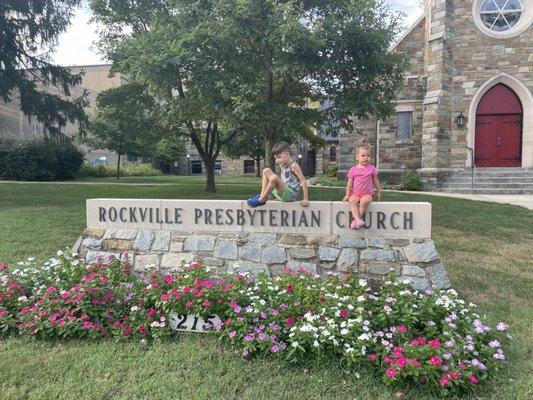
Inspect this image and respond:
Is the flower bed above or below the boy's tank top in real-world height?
below

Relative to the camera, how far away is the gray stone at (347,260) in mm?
4473

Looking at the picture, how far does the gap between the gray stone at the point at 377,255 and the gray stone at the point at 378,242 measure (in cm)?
5

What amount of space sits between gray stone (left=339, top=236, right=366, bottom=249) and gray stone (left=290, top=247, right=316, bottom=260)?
1.07ft

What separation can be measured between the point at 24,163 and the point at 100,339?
25.5 meters

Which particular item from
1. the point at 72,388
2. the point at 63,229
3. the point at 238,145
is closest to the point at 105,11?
the point at 238,145

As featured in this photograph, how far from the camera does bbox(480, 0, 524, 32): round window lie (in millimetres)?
17359

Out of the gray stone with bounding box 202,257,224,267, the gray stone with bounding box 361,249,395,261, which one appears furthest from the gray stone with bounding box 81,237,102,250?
the gray stone with bounding box 361,249,395,261

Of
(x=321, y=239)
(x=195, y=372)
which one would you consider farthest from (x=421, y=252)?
(x=195, y=372)

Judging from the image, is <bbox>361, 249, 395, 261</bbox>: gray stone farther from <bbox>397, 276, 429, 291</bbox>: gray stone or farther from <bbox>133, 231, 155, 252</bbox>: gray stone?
<bbox>133, 231, 155, 252</bbox>: gray stone

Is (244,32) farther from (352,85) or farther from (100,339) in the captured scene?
(100,339)

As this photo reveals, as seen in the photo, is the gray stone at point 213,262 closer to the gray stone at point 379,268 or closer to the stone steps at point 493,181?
the gray stone at point 379,268

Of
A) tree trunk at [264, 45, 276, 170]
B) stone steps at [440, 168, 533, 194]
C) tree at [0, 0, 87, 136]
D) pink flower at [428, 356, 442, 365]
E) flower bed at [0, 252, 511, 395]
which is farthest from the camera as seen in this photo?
stone steps at [440, 168, 533, 194]

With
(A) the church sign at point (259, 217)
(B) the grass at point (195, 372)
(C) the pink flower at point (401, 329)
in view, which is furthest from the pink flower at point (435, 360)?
(A) the church sign at point (259, 217)

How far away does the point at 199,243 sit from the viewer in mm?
4859
